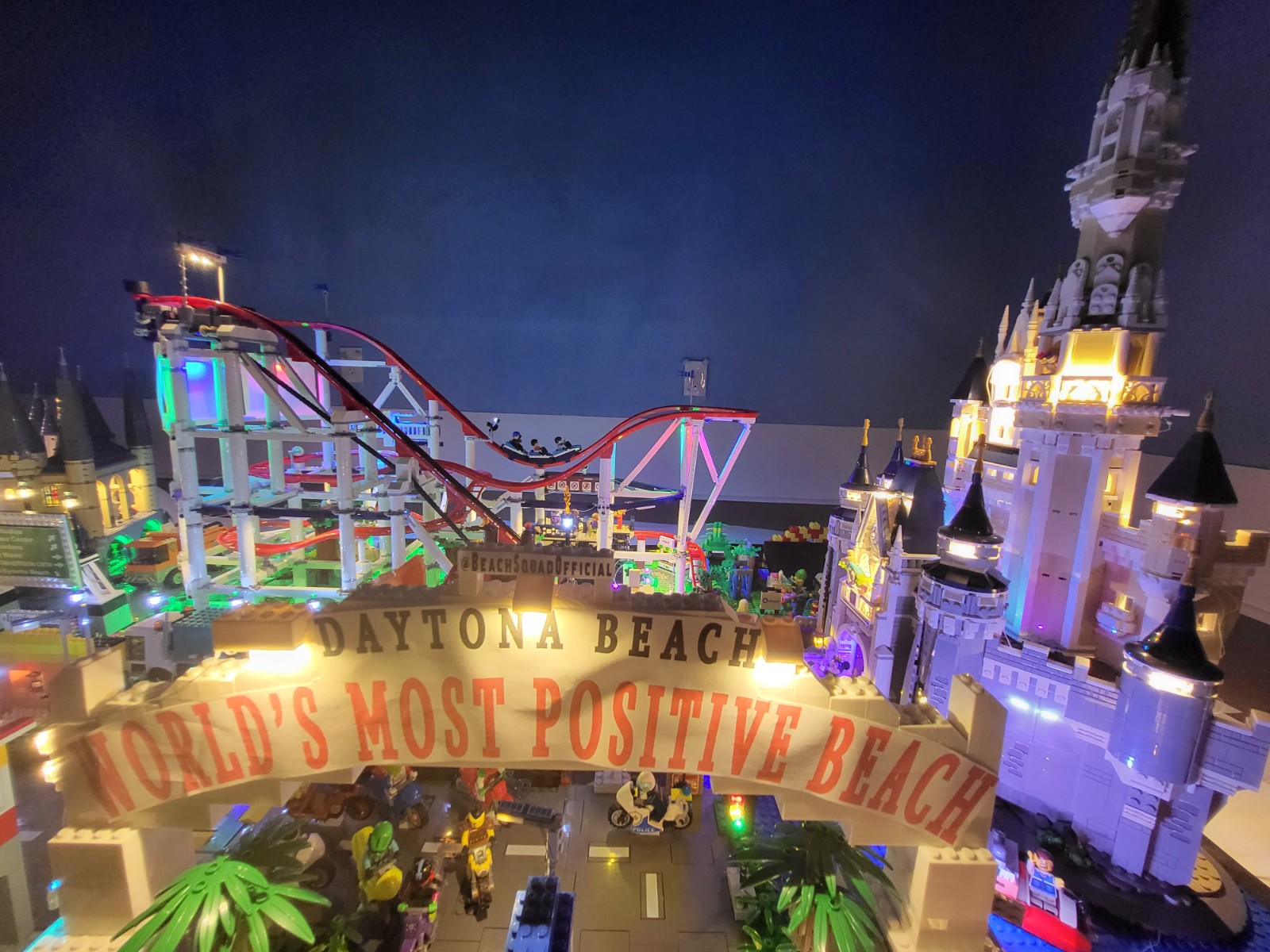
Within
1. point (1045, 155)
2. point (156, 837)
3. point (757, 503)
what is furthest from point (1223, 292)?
point (156, 837)

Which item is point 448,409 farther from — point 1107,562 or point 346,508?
point 1107,562

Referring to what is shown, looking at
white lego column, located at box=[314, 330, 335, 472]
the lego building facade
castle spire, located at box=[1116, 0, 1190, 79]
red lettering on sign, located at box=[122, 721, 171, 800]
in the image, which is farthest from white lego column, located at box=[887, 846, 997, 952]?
the lego building facade

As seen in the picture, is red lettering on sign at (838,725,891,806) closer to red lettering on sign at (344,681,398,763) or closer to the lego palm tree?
the lego palm tree

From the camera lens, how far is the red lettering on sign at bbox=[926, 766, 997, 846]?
2.60 metres

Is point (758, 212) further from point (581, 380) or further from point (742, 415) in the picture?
point (581, 380)

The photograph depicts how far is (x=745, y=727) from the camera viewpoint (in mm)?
2615

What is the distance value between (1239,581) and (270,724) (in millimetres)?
8014

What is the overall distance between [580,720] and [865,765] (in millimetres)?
1408

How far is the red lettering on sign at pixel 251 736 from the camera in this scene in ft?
8.35

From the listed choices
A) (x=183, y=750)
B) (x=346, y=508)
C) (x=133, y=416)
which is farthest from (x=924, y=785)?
(x=133, y=416)

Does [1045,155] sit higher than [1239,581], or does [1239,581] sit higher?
[1045,155]

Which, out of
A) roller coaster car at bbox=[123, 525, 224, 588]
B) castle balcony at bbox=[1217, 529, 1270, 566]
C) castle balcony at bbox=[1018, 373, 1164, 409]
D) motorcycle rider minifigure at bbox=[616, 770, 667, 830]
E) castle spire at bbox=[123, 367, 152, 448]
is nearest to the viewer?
motorcycle rider minifigure at bbox=[616, 770, 667, 830]

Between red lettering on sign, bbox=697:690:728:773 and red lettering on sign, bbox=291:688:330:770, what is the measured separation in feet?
6.01

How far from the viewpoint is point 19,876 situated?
168 inches
